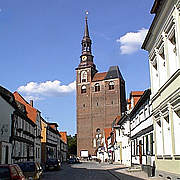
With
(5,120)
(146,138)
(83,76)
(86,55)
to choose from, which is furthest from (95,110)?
(146,138)

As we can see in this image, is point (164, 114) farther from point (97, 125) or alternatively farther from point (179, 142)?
point (97, 125)

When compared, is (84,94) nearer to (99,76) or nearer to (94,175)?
(99,76)

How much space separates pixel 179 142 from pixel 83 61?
9928 centimetres

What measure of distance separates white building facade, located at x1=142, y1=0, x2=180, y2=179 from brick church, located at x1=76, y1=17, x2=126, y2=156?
82038 mm

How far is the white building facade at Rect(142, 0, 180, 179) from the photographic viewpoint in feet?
51.8

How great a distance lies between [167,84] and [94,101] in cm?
8965

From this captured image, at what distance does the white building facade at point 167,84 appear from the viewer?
1579 cm

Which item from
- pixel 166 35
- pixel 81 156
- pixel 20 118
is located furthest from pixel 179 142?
pixel 81 156

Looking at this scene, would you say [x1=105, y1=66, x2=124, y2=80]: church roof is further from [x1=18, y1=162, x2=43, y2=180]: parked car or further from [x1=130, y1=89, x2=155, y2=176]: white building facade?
[x1=18, y1=162, x2=43, y2=180]: parked car

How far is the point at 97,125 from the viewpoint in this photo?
103875mm

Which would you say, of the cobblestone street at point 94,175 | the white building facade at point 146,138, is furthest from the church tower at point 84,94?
the white building facade at point 146,138

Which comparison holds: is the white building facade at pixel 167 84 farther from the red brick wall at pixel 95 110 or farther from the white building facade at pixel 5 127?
the red brick wall at pixel 95 110

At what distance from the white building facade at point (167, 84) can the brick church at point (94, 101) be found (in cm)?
8204

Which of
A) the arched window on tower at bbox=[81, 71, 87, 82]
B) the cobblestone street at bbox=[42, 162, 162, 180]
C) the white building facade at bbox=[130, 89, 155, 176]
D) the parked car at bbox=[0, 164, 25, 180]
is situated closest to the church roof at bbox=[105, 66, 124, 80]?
the arched window on tower at bbox=[81, 71, 87, 82]
